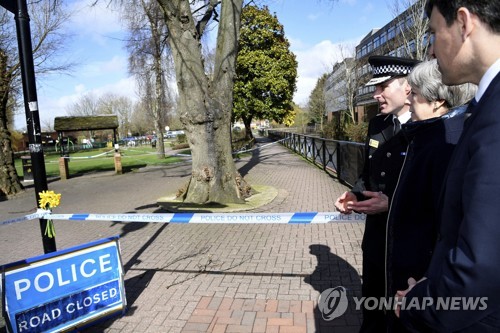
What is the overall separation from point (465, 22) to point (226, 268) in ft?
12.9

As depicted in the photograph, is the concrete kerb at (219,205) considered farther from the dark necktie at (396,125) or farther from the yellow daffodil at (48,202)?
the dark necktie at (396,125)

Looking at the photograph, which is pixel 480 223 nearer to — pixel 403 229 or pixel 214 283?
pixel 403 229

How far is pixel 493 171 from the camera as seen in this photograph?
0.96m

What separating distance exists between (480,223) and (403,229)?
76cm

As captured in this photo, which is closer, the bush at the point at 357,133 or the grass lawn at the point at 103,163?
the grass lawn at the point at 103,163

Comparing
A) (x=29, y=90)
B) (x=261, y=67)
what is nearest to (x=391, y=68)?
(x=29, y=90)

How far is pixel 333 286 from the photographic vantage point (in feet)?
12.4

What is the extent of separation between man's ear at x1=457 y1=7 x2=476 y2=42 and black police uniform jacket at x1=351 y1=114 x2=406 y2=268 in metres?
1.31

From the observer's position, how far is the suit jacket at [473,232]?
969 millimetres

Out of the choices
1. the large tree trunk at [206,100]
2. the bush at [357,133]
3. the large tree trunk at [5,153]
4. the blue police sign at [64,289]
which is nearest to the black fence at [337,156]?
the large tree trunk at [206,100]

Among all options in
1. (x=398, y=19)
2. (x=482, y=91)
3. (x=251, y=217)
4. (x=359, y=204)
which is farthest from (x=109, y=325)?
(x=398, y=19)

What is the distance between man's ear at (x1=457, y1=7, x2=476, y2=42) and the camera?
42.8 inches

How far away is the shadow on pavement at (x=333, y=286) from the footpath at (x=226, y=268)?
1cm

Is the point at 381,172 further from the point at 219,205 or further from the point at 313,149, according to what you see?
the point at 313,149
